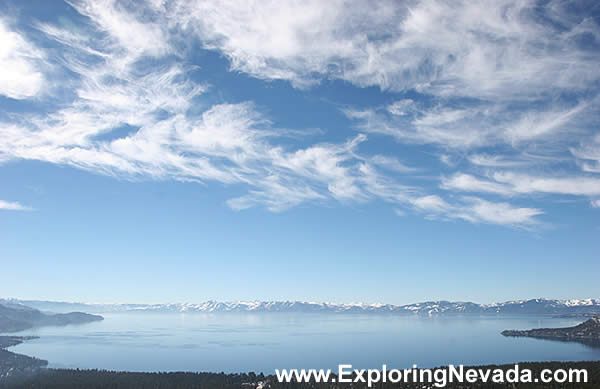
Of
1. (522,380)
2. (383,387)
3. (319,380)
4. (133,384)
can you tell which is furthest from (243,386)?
(522,380)

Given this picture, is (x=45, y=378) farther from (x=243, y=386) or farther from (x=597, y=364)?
(x=597, y=364)

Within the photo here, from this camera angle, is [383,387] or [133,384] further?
[133,384]

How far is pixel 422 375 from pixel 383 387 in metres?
35.7

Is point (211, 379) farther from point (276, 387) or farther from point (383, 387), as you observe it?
point (383, 387)

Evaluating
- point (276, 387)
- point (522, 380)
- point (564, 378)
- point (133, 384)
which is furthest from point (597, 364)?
point (133, 384)

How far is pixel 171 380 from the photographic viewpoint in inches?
7466

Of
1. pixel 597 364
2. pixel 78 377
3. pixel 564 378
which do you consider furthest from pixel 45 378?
pixel 597 364

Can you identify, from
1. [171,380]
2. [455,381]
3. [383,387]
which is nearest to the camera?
[383,387]

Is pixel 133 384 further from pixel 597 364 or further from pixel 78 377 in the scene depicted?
pixel 597 364

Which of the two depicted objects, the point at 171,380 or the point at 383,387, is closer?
the point at 383,387

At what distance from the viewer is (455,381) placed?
176250 millimetres

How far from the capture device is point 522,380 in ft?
569

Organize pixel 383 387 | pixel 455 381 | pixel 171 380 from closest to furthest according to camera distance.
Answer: pixel 383 387 → pixel 455 381 → pixel 171 380

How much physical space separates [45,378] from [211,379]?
8044 cm
